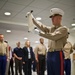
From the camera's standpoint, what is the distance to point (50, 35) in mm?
2076

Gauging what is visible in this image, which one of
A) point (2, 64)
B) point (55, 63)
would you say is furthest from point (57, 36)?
point (2, 64)

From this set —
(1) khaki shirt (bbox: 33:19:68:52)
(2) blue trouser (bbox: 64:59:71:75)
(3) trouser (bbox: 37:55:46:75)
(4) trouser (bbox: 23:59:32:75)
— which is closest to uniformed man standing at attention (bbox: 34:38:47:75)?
(3) trouser (bbox: 37:55:46:75)

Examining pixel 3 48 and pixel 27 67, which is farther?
pixel 27 67

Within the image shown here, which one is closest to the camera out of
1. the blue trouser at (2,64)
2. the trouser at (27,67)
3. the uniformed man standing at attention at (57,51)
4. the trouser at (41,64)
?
the uniformed man standing at attention at (57,51)

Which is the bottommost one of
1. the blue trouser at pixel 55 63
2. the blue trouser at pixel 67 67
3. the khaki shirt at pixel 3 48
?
the blue trouser at pixel 67 67

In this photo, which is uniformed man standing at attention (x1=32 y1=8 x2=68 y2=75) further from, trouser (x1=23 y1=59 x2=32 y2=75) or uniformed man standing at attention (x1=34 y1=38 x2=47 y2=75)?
uniformed man standing at attention (x1=34 y1=38 x2=47 y2=75)

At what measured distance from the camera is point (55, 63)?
2268 mm

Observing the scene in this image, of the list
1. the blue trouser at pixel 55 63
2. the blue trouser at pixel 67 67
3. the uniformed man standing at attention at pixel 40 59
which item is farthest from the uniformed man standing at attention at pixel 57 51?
the uniformed man standing at attention at pixel 40 59

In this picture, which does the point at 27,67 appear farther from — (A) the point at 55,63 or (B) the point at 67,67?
(A) the point at 55,63

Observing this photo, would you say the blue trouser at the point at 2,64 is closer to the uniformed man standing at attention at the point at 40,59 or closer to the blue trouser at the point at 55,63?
the uniformed man standing at attention at the point at 40,59

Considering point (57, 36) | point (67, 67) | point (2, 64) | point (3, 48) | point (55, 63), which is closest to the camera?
point (57, 36)

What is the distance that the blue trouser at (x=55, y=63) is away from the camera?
2268 mm

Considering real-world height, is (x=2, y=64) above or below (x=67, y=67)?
above

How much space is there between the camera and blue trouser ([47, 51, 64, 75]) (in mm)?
2268
